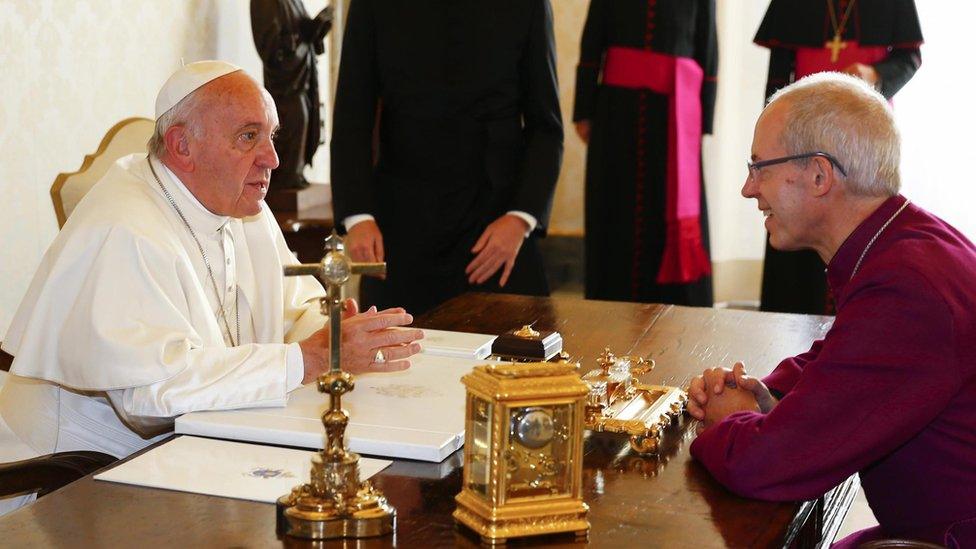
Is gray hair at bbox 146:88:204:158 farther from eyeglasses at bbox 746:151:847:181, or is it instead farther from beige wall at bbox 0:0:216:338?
beige wall at bbox 0:0:216:338

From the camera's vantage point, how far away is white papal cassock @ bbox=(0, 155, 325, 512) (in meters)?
2.32

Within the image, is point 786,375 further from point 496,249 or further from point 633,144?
point 633,144

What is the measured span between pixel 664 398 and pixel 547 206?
1.90 metres

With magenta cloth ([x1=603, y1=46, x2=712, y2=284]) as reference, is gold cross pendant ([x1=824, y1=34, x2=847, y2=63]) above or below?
above

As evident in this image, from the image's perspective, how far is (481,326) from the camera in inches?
127

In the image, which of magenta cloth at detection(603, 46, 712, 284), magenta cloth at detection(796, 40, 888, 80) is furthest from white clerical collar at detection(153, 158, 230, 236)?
magenta cloth at detection(796, 40, 888, 80)

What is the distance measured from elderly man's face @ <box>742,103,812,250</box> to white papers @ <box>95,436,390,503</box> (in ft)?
3.26

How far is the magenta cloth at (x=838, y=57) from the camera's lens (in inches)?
243

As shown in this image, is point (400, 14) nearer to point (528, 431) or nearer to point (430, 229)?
point (430, 229)

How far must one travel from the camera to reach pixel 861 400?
2016mm

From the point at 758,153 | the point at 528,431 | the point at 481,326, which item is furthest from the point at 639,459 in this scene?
the point at 481,326

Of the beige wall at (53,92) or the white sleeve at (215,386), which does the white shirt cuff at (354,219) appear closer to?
the beige wall at (53,92)

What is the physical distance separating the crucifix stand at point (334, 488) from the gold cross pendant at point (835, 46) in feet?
16.5

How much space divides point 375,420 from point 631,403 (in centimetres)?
50
